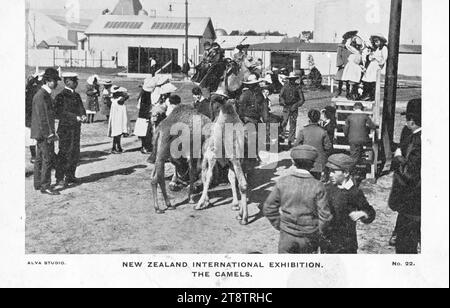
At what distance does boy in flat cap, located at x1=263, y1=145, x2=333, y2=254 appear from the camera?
4.48m

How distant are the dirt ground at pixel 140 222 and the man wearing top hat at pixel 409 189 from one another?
0.42m

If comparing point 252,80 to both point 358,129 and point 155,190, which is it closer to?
point 358,129

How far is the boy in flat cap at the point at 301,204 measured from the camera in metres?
4.48

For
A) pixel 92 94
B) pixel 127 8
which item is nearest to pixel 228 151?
pixel 92 94

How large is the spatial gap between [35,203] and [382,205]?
17.6 ft

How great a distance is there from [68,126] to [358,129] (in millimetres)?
4993

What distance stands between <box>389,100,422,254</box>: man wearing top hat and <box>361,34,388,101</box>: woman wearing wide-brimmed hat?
151 inches

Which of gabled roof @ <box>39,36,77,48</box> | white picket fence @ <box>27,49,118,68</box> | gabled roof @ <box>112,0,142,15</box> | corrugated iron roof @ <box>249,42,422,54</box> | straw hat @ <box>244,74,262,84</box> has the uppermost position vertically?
gabled roof @ <box>112,0,142,15</box>

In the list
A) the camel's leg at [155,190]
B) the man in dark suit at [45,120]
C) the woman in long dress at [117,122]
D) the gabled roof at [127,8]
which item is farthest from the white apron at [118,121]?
the gabled roof at [127,8]

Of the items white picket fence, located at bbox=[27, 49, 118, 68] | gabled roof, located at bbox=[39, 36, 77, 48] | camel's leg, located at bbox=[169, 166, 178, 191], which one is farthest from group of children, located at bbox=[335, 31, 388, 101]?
gabled roof, located at bbox=[39, 36, 77, 48]

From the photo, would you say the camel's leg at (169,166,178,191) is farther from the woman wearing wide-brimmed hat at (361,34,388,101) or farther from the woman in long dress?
the woman wearing wide-brimmed hat at (361,34,388,101)

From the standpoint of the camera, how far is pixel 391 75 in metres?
9.16
